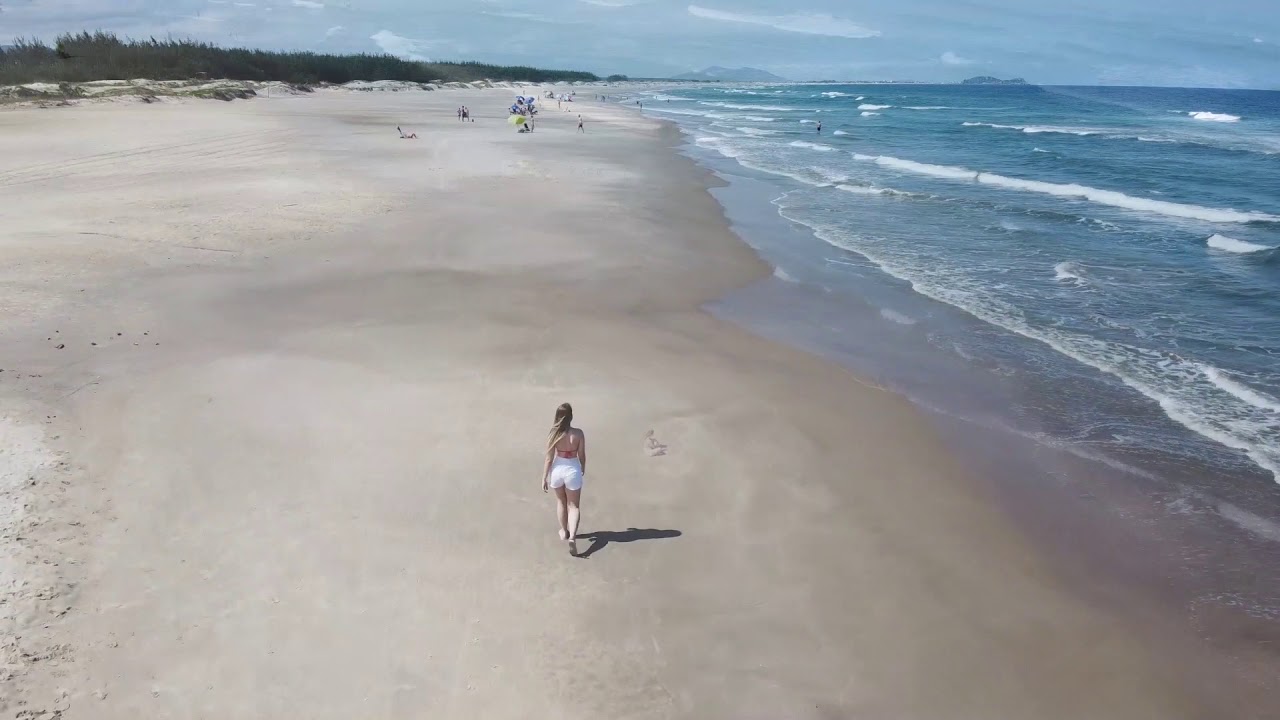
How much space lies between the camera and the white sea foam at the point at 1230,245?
19.3 metres

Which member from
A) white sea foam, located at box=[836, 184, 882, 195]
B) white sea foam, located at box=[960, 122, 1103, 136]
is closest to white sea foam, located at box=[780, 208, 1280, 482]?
white sea foam, located at box=[836, 184, 882, 195]

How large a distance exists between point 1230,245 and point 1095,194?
29.7 feet

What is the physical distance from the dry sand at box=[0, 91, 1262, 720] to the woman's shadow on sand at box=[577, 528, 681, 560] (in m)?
0.05

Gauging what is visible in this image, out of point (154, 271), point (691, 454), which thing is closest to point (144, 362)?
point (154, 271)

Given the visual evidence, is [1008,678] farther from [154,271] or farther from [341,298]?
[154,271]

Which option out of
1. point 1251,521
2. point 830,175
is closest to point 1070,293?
point 1251,521

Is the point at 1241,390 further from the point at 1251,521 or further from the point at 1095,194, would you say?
the point at 1095,194

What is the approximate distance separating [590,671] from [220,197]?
18.2 metres

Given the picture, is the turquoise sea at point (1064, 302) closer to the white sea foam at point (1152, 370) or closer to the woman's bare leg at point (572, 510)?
the white sea foam at point (1152, 370)

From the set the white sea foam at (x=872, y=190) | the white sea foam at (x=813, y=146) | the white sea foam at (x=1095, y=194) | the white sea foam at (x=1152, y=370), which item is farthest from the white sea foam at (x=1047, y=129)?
the white sea foam at (x=1152, y=370)

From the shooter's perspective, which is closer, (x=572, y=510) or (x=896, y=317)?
(x=572, y=510)

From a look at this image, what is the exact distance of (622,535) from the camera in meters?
6.68

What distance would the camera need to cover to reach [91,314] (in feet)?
34.9

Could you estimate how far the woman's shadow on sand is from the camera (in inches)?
257
